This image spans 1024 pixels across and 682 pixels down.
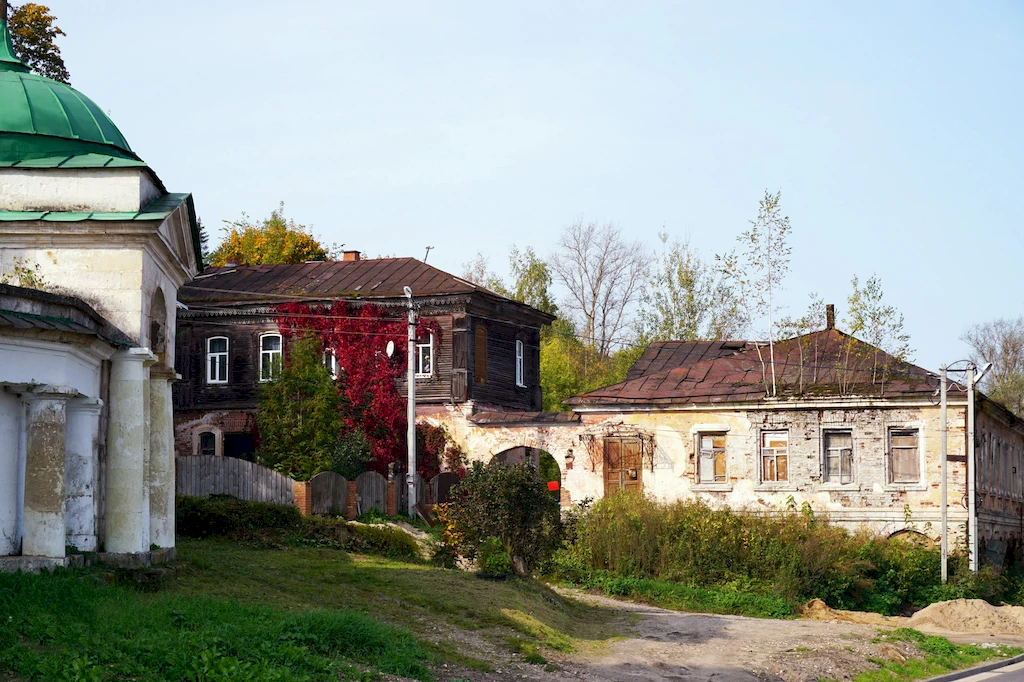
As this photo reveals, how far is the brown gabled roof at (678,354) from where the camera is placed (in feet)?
116

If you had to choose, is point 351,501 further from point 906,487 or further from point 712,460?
point 906,487

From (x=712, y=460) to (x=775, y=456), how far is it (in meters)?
1.62

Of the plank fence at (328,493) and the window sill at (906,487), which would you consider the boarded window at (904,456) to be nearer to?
the window sill at (906,487)

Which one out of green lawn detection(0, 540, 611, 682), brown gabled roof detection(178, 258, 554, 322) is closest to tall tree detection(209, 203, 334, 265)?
brown gabled roof detection(178, 258, 554, 322)

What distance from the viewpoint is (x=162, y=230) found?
16.8 metres

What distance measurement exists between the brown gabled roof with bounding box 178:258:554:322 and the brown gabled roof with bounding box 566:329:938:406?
292 inches

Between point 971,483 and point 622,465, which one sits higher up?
point 622,465

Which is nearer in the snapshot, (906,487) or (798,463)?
(906,487)

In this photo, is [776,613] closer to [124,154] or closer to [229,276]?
[124,154]

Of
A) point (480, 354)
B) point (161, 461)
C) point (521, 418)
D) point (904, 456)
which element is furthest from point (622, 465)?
point (161, 461)

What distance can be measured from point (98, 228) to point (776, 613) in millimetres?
15489

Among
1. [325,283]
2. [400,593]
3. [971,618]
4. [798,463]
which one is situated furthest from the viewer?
[325,283]

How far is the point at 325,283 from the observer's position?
40.3m

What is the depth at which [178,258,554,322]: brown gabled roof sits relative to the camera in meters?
38.7
